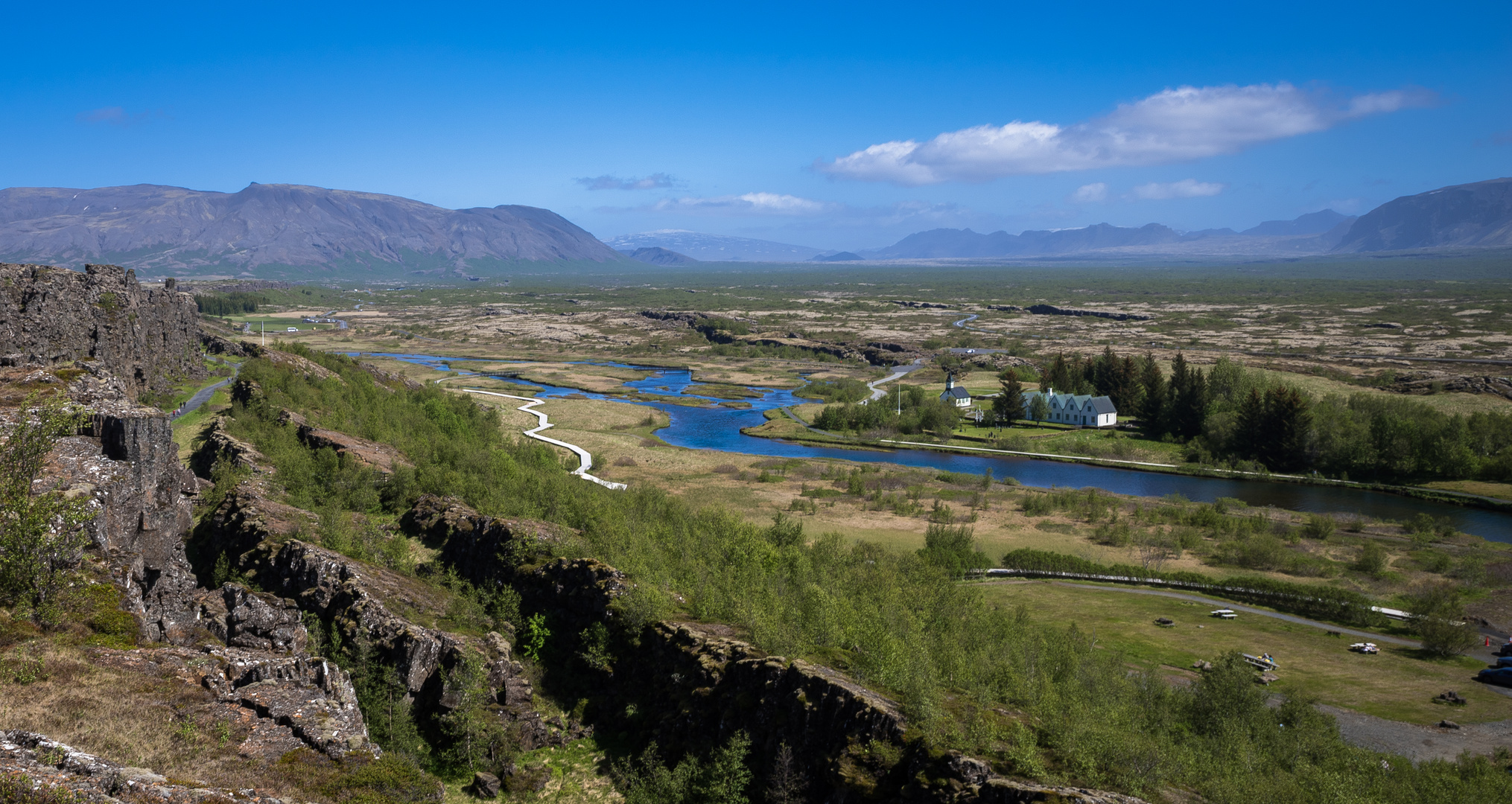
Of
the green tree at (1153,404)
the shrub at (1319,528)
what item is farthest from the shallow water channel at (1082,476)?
the green tree at (1153,404)

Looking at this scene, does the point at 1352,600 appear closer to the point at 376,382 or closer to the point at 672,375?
the point at 376,382

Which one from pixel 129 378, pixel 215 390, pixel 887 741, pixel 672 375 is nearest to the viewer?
pixel 887 741

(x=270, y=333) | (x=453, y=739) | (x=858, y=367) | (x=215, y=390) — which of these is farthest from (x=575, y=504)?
(x=270, y=333)

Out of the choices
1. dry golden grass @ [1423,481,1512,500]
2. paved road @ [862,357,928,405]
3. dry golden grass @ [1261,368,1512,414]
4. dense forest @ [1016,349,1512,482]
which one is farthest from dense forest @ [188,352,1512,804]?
dry golden grass @ [1261,368,1512,414]

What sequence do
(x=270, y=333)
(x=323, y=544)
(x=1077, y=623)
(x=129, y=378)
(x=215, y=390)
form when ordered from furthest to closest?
(x=270, y=333) → (x=215, y=390) → (x=129, y=378) → (x=1077, y=623) → (x=323, y=544)

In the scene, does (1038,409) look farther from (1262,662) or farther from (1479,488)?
(1262,662)

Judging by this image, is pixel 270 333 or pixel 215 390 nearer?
pixel 215 390

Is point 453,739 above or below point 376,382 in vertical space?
below
